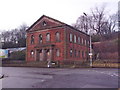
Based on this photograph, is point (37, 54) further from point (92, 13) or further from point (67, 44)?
point (92, 13)

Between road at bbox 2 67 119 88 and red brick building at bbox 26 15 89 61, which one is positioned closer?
road at bbox 2 67 119 88

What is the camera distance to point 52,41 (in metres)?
41.7

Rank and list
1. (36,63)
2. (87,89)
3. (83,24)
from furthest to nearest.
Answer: (83,24) → (36,63) → (87,89)

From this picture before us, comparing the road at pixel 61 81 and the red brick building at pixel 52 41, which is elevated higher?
the red brick building at pixel 52 41

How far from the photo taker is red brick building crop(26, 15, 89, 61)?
39.9 m

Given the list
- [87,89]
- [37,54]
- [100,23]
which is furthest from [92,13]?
[87,89]

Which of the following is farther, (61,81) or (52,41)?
(52,41)

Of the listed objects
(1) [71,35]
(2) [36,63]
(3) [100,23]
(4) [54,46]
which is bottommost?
(2) [36,63]

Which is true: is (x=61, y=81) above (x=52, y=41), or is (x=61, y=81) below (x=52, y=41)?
below

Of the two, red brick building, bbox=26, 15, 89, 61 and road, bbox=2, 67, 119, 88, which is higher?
red brick building, bbox=26, 15, 89, 61

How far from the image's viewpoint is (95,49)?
5500 cm

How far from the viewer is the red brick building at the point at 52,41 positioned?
131 ft

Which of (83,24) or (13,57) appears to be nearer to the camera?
(13,57)

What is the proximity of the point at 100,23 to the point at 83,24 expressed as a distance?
9895 mm
